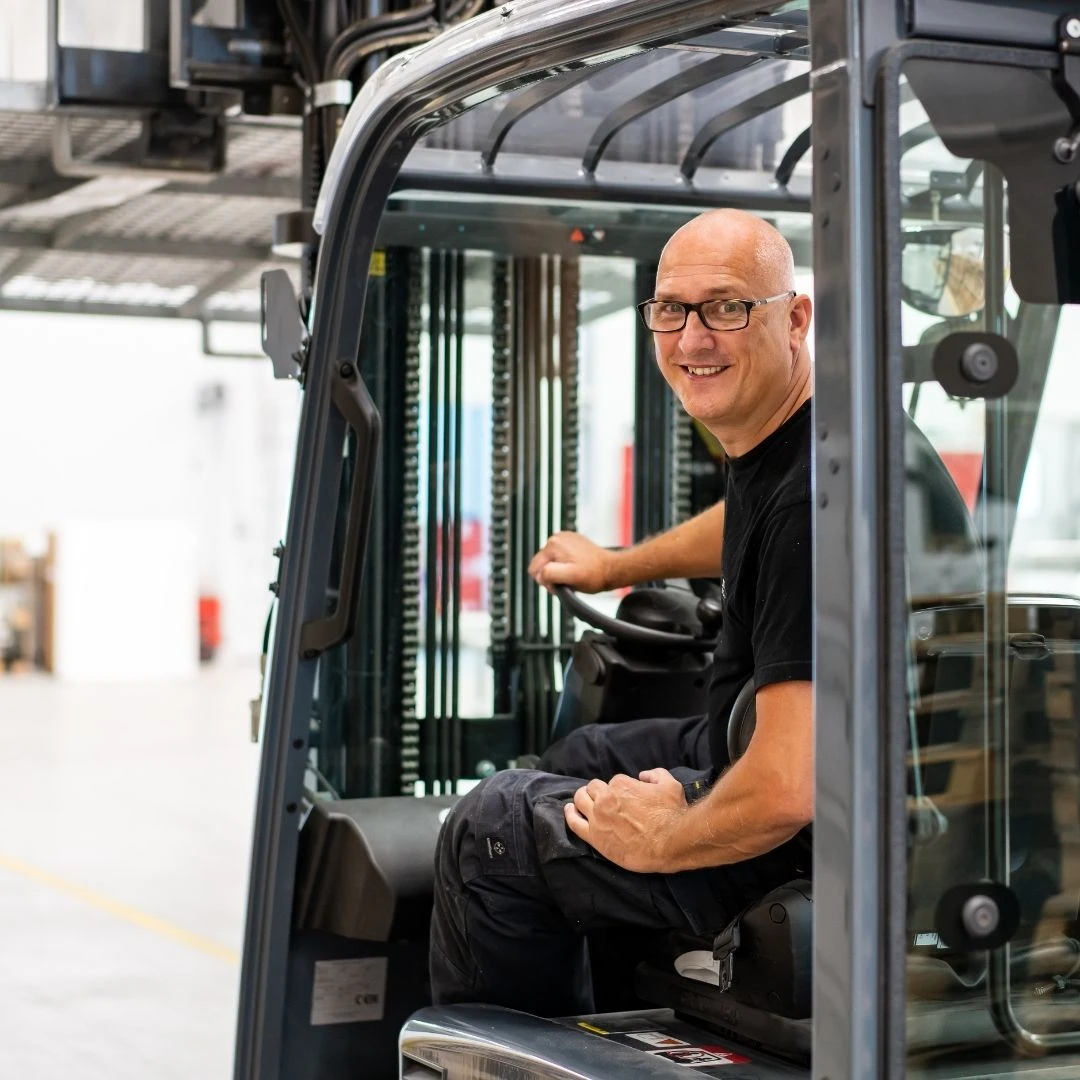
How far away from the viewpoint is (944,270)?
1792 mm

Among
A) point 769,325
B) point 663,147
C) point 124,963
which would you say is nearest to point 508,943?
point 769,325

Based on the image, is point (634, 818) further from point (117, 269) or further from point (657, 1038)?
point (117, 269)

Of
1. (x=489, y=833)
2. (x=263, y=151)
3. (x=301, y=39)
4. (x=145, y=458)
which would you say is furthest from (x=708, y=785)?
(x=145, y=458)

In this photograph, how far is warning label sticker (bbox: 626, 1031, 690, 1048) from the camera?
258 centimetres

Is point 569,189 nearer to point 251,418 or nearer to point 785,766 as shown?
point 785,766

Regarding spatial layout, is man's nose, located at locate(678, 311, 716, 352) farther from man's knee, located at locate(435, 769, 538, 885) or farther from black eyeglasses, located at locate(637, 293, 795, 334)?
man's knee, located at locate(435, 769, 538, 885)

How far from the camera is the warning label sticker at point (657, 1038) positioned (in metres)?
2.58

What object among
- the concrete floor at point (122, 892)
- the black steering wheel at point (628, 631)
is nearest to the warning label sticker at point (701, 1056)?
the black steering wheel at point (628, 631)

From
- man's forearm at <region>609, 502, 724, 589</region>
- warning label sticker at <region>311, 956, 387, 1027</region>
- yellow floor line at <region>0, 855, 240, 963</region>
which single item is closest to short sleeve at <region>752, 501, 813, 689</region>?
man's forearm at <region>609, 502, 724, 589</region>

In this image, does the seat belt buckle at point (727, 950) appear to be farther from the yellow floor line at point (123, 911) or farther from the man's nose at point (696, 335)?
the yellow floor line at point (123, 911)

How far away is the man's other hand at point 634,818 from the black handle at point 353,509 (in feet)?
2.41

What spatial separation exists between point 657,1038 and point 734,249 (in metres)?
1.19

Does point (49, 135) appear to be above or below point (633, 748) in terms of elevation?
above

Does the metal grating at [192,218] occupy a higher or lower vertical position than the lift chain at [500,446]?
higher
